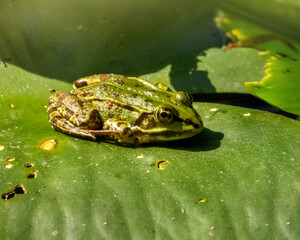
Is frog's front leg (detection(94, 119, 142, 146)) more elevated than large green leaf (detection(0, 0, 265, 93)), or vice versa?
large green leaf (detection(0, 0, 265, 93))

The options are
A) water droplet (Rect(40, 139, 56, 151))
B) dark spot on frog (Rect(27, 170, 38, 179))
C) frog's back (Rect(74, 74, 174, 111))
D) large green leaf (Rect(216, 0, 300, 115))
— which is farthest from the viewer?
large green leaf (Rect(216, 0, 300, 115))

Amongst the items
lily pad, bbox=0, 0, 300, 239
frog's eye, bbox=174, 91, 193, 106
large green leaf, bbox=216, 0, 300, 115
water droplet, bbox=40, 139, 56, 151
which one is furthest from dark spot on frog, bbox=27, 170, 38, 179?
large green leaf, bbox=216, 0, 300, 115

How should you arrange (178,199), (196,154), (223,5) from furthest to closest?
(223,5), (196,154), (178,199)

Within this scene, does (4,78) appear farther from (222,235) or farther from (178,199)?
(222,235)

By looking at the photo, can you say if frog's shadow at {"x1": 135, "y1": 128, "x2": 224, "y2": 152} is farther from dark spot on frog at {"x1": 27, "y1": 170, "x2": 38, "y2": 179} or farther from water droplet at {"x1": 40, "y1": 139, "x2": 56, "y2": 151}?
dark spot on frog at {"x1": 27, "y1": 170, "x2": 38, "y2": 179}

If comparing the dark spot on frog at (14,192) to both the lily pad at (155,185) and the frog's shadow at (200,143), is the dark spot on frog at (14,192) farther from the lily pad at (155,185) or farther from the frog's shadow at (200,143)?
the frog's shadow at (200,143)

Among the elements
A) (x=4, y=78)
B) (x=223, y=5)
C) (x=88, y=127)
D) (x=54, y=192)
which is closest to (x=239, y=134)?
(x=88, y=127)

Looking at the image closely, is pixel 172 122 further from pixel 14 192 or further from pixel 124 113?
pixel 14 192
